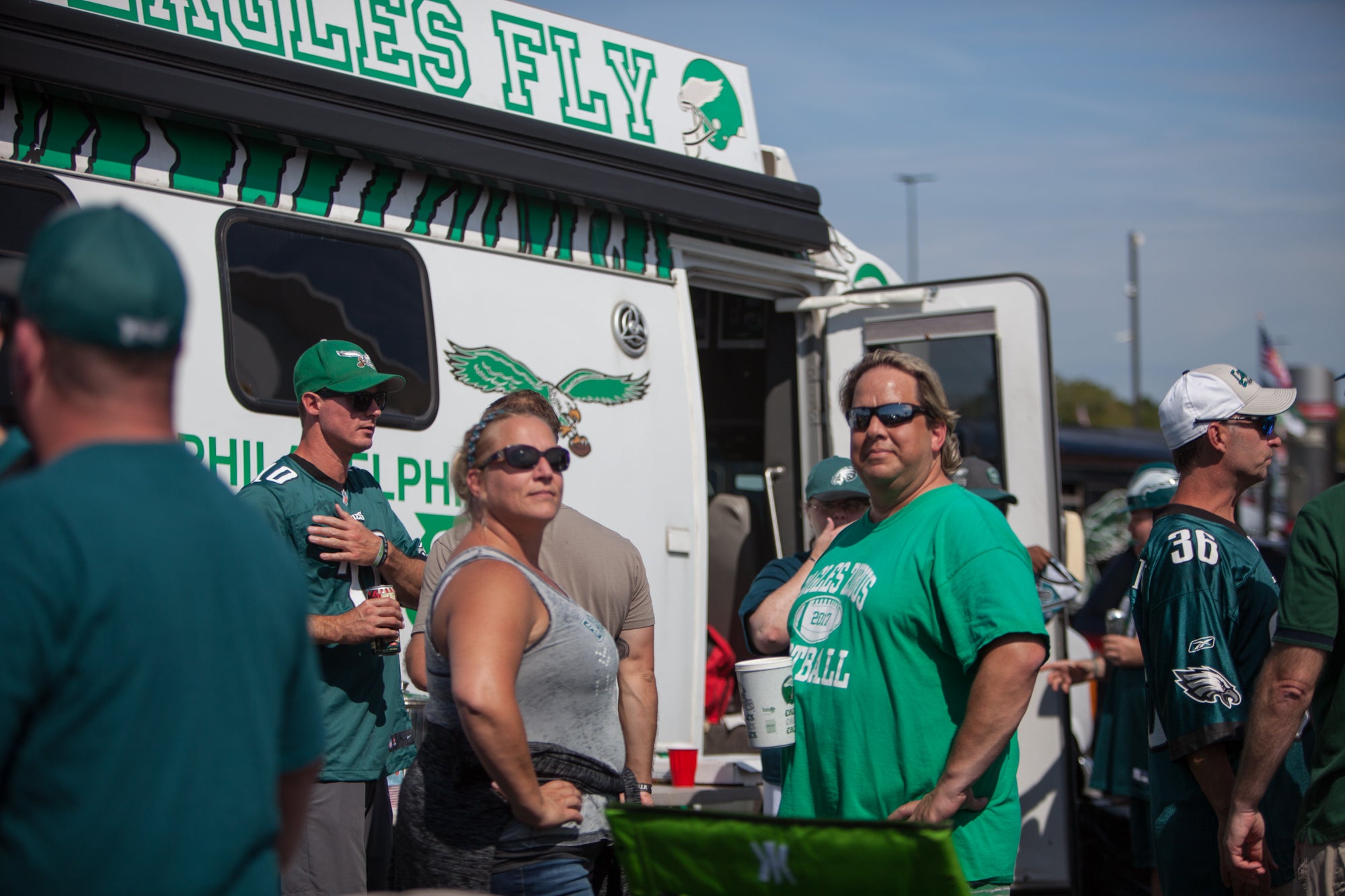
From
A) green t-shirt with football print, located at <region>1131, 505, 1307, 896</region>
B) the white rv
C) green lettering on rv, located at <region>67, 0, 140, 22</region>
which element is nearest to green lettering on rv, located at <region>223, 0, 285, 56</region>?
the white rv

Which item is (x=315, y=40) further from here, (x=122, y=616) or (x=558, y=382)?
(x=122, y=616)

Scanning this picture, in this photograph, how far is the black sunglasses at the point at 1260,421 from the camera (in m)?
3.15

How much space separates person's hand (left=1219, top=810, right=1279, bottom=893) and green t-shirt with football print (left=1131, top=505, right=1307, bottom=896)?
0.28ft

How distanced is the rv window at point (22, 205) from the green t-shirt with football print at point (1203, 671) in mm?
3027

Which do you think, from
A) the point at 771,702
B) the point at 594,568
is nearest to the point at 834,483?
the point at 594,568

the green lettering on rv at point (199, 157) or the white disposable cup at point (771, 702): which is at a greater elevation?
the green lettering on rv at point (199, 157)

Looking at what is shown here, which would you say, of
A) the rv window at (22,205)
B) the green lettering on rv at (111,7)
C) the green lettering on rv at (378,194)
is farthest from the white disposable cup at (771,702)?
the green lettering on rv at (111,7)

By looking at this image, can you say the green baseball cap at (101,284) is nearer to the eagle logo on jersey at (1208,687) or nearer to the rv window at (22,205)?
the rv window at (22,205)

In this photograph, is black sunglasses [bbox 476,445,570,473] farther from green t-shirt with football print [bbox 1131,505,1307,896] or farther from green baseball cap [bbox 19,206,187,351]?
green t-shirt with football print [bbox 1131,505,1307,896]

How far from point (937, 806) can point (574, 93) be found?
305 centimetres

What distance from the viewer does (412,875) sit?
99.5 inches

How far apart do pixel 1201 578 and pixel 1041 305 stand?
2423mm

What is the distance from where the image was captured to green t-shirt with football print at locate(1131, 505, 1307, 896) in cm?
295

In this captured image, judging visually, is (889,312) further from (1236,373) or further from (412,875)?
(412,875)
